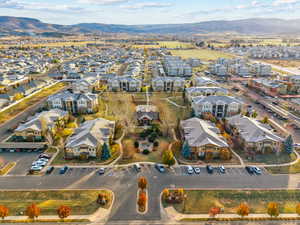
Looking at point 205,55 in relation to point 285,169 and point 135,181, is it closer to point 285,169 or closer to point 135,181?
point 285,169

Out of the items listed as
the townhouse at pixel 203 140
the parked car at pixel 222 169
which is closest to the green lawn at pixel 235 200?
the parked car at pixel 222 169

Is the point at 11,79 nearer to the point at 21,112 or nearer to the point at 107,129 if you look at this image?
the point at 21,112

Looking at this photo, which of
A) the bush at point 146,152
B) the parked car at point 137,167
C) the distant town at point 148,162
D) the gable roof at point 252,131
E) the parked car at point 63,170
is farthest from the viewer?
the gable roof at point 252,131

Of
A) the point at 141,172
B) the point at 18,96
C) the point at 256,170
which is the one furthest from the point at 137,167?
the point at 18,96

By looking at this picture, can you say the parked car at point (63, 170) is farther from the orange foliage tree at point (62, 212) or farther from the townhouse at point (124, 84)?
the townhouse at point (124, 84)

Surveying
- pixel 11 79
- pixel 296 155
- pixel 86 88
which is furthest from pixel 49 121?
pixel 11 79

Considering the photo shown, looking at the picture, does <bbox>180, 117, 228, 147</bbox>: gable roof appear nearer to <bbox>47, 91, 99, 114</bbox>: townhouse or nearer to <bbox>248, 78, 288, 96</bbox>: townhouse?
<bbox>47, 91, 99, 114</bbox>: townhouse

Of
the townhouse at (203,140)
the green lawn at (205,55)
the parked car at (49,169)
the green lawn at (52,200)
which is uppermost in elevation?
the green lawn at (205,55)
